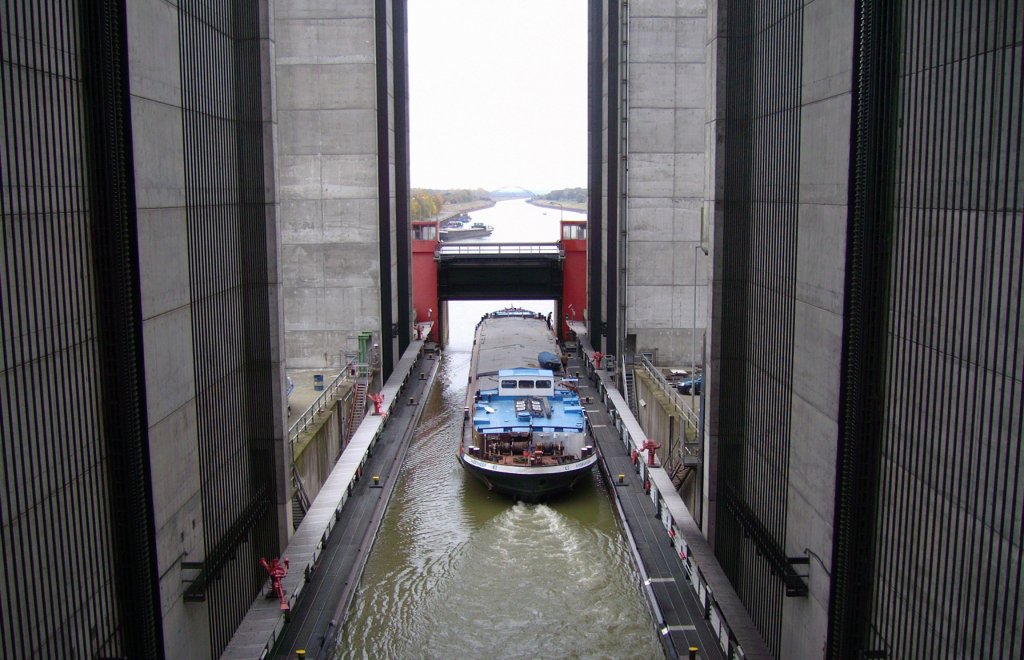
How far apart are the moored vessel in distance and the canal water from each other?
89cm

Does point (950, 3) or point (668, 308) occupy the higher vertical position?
point (950, 3)

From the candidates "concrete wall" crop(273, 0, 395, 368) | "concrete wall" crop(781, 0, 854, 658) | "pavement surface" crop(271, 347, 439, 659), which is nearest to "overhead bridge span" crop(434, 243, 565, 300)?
"concrete wall" crop(273, 0, 395, 368)

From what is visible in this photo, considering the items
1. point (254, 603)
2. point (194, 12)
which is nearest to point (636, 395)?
point (254, 603)

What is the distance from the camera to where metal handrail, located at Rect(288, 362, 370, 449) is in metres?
26.5

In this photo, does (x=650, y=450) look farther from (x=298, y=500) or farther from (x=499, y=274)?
(x=499, y=274)

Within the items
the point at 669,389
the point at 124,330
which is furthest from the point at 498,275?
the point at 124,330

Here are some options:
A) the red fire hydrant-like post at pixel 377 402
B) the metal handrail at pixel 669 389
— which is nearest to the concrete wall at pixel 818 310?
the metal handrail at pixel 669 389

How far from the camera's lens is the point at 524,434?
2788 cm

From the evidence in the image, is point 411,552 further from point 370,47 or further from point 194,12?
point 370,47

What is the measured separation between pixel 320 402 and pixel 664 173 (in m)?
16.7

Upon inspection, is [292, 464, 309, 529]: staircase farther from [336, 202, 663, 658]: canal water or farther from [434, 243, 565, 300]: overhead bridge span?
[434, 243, 565, 300]: overhead bridge span

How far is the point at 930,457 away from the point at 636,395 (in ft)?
85.3

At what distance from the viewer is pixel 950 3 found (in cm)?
951

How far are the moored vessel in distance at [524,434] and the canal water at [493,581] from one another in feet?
2.92
